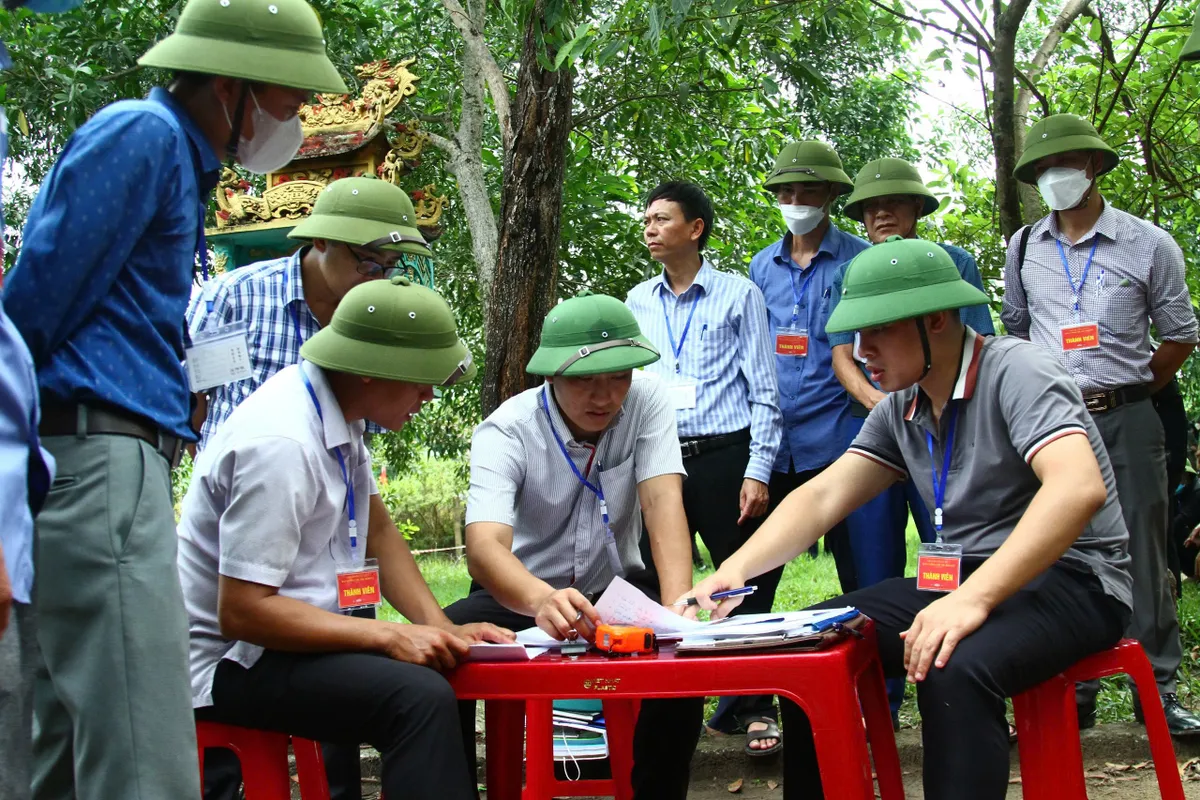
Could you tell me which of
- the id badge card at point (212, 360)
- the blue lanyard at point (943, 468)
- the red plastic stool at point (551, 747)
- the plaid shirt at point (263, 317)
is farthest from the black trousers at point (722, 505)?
the id badge card at point (212, 360)

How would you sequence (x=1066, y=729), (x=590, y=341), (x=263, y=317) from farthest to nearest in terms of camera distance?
(x=263, y=317), (x=590, y=341), (x=1066, y=729)

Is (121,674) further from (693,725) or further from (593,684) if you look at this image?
(693,725)

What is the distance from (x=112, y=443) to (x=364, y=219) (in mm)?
1537

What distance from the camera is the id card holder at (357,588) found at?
2.90 m

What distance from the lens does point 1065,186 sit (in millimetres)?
4500

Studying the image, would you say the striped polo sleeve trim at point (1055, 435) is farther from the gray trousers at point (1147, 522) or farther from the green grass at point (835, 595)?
the green grass at point (835, 595)

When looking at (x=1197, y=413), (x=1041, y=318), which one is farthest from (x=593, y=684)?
(x=1197, y=413)

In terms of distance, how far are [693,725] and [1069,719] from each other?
0.93m

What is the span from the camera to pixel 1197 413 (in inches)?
443

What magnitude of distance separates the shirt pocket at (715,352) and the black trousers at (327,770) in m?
1.79

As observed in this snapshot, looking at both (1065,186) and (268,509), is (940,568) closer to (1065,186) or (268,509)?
(268,509)

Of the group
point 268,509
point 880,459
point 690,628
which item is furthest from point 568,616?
point 880,459

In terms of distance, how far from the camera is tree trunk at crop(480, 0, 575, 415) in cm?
532

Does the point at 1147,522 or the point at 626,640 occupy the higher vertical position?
the point at 626,640
